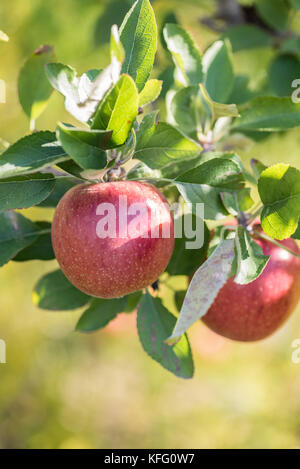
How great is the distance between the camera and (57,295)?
76cm

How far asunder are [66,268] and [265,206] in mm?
223

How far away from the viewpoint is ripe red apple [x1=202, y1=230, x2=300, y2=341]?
2.33ft

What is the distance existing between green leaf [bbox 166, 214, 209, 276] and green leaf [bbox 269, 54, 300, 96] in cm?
47

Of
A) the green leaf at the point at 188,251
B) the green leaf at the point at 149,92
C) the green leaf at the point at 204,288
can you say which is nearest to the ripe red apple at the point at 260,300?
the green leaf at the point at 188,251

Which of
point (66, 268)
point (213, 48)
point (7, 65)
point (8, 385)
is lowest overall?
point (8, 385)

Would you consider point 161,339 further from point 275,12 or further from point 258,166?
point 275,12

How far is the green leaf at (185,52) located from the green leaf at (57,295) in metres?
0.32

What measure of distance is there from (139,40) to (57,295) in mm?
378

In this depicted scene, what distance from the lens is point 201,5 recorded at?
3.71ft

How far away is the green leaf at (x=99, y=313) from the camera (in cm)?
72
